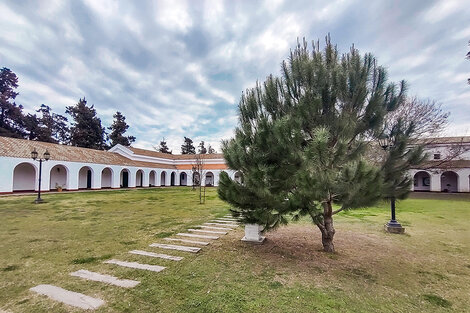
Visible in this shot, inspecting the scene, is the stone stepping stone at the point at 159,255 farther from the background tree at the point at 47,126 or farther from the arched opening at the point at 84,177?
the background tree at the point at 47,126

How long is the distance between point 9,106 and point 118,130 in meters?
16.7

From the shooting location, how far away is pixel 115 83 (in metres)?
16.1

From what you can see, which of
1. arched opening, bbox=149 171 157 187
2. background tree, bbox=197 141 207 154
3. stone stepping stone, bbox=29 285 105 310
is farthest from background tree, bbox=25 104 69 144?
stone stepping stone, bbox=29 285 105 310

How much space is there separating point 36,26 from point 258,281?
1220 cm

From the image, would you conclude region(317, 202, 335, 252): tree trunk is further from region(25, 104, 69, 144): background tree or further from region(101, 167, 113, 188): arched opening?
region(25, 104, 69, 144): background tree

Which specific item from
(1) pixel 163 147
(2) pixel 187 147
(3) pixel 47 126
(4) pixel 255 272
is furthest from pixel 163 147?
(4) pixel 255 272

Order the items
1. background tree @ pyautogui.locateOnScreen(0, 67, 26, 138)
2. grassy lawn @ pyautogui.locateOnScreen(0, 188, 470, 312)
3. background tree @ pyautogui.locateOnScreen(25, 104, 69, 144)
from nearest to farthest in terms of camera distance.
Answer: grassy lawn @ pyautogui.locateOnScreen(0, 188, 470, 312), background tree @ pyautogui.locateOnScreen(0, 67, 26, 138), background tree @ pyautogui.locateOnScreen(25, 104, 69, 144)

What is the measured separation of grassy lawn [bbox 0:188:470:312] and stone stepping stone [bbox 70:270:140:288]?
0.39 feet

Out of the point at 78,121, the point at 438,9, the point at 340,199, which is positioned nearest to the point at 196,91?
the point at 438,9

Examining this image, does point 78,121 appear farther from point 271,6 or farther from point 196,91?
point 271,6

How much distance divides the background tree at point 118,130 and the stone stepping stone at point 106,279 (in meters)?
45.7

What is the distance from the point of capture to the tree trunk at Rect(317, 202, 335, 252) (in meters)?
4.68

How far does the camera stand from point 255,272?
388 cm

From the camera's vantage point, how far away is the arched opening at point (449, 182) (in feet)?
84.2
